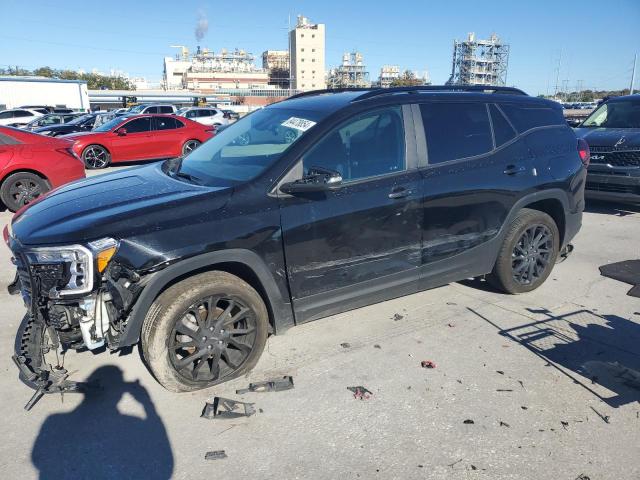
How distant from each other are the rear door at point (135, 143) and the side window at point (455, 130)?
1239 centimetres

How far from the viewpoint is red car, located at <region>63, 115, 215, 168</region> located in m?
13.6

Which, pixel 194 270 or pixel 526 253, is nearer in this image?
pixel 194 270

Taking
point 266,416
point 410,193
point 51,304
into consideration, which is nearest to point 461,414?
point 266,416

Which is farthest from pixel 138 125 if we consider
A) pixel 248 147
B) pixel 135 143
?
pixel 248 147

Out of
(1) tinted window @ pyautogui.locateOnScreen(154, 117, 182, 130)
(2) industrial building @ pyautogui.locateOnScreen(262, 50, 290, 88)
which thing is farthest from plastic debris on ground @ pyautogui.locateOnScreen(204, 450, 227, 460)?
(2) industrial building @ pyautogui.locateOnScreen(262, 50, 290, 88)

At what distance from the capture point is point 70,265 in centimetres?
269

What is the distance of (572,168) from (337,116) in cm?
268

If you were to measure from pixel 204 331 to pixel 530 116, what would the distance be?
3617 mm

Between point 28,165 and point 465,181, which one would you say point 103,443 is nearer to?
point 465,181

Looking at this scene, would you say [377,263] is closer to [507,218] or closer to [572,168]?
[507,218]

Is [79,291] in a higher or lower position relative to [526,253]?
higher

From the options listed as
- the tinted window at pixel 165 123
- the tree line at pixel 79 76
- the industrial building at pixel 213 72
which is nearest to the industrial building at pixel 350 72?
the industrial building at pixel 213 72

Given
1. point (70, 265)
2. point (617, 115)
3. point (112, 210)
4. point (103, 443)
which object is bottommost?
point (103, 443)

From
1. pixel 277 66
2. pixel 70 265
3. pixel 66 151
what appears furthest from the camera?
pixel 277 66
